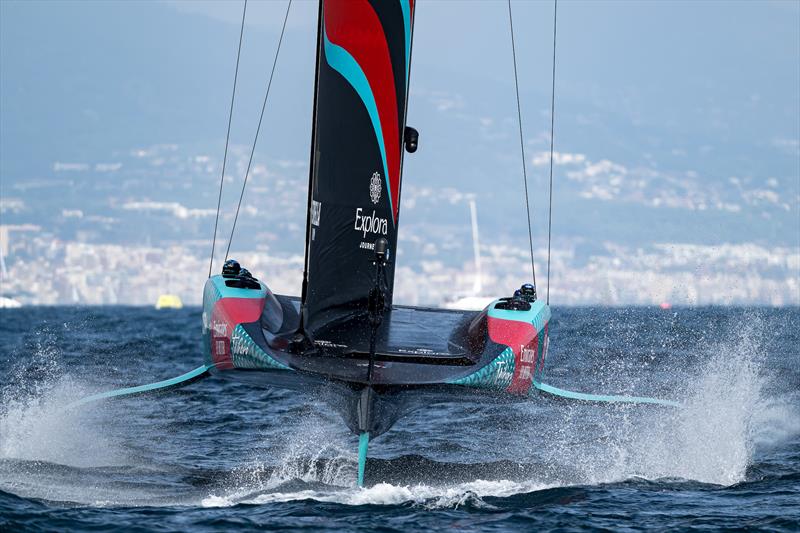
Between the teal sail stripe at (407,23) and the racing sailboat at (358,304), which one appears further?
the teal sail stripe at (407,23)

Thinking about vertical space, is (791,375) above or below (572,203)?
below

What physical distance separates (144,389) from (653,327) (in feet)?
55.1

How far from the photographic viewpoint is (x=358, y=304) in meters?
8.75

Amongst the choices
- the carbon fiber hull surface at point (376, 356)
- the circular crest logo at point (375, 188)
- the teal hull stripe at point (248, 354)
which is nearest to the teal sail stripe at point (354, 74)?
the circular crest logo at point (375, 188)

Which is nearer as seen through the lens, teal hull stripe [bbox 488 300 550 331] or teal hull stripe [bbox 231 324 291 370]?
teal hull stripe [bbox 231 324 291 370]

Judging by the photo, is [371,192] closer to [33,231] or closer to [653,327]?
[653,327]

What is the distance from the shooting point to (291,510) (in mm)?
6777

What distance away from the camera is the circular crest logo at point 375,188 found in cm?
877

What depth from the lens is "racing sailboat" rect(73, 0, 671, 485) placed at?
7.62 m

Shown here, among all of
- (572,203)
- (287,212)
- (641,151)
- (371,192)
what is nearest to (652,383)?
(371,192)

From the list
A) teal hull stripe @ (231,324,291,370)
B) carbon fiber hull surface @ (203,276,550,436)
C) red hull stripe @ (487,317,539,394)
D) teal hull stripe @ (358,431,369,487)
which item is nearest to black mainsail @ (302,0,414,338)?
carbon fiber hull surface @ (203,276,550,436)

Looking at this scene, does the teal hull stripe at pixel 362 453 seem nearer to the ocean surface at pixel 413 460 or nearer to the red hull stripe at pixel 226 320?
the ocean surface at pixel 413 460

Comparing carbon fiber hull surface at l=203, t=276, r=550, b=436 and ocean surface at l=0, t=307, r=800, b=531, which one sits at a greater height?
carbon fiber hull surface at l=203, t=276, r=550, b=436

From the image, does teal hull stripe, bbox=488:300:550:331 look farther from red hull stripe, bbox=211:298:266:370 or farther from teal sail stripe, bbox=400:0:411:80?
teal sail stripe, bbox=400:0:411:80
